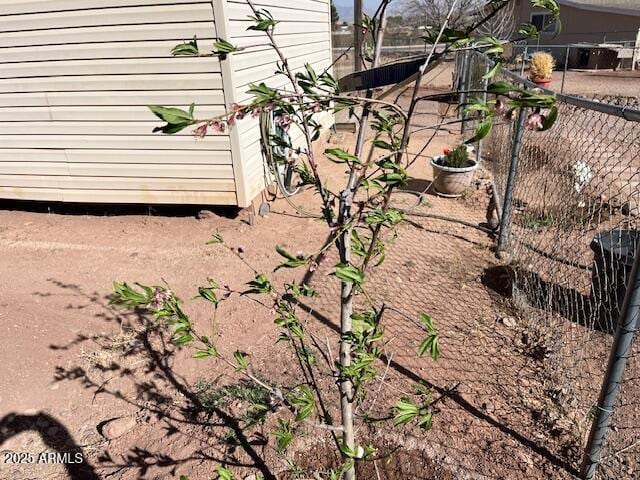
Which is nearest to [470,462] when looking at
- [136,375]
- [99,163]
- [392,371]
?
[392,371]

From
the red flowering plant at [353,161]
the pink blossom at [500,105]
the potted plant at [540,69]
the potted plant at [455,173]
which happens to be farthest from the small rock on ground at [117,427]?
the potted plant at [540,69]

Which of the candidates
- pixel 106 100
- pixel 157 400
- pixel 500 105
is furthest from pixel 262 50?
pixel 500 105

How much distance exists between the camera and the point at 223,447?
2.58m

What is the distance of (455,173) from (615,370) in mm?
4496

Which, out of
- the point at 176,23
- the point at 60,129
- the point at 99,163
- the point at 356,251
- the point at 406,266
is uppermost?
the point at 176,23

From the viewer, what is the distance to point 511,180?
4.11 meters

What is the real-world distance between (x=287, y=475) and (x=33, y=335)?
2.31 meters

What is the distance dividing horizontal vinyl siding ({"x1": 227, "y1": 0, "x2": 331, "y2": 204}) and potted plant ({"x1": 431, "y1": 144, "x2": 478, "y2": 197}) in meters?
2.44

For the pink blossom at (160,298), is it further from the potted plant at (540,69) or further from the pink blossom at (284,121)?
the potted plant at (540,69)

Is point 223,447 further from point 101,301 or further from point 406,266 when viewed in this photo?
point 406,266

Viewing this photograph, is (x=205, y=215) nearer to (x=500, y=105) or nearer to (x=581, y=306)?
(x=581, y=306)

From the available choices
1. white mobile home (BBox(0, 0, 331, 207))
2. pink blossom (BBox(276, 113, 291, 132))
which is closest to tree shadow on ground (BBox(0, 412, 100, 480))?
pink blossom (BBox(276, 113, 291, 132))

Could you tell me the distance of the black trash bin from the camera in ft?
11.2

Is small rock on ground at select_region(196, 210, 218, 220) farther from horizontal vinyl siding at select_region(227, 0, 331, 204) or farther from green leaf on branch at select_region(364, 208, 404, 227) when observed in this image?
green leaf on branch at select_region(364, 208, 404, 227)
